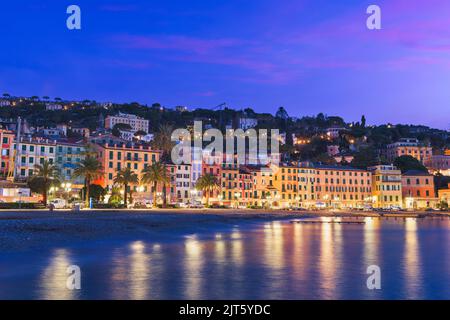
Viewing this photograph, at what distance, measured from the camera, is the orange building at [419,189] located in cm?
14775

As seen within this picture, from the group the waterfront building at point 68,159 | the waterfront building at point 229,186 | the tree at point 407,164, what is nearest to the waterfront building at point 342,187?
the waterfront building at point 229,186

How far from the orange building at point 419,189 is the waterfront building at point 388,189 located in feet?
10.9

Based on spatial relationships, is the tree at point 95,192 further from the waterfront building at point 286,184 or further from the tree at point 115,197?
the waterfront building at point 286,184

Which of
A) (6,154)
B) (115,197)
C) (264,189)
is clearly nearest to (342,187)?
(264,189)

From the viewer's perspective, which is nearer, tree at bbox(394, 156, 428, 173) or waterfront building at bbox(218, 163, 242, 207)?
waterfront building at bbox(218, 163, 242, 207)

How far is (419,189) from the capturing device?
5876 inches

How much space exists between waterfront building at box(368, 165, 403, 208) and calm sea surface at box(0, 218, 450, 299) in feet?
372

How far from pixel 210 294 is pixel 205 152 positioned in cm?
12260

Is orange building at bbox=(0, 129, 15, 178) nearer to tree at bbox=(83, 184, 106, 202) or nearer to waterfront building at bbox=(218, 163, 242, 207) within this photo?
tree at bbox=(83, 184, 106, 202)

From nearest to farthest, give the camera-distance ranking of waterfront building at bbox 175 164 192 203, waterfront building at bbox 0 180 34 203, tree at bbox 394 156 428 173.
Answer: waterfront building at bbox 0 180 34 203, waterfront building at bbox 175 164 192 203, tree at bbox 394 156 428 173

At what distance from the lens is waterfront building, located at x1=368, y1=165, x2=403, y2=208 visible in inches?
5733

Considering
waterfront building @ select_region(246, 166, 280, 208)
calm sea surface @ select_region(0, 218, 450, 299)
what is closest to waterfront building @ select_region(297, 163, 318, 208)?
waterfront building @ select_region(246, 166, 280, 208)

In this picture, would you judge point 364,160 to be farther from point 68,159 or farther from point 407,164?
point 68,159
